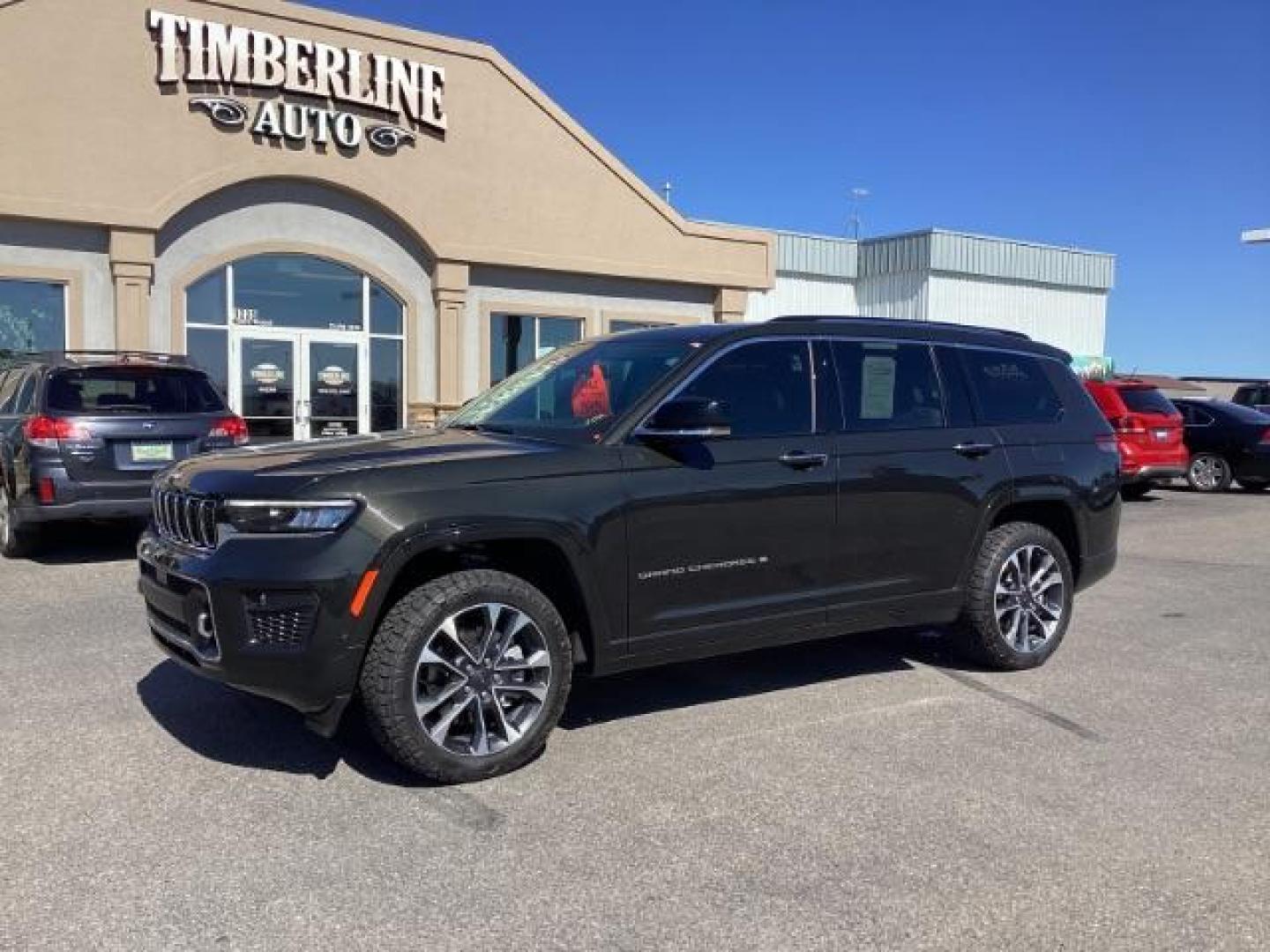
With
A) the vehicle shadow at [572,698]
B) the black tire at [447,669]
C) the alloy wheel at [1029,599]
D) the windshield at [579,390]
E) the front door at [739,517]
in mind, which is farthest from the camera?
the alloy wheel at [1029,599]

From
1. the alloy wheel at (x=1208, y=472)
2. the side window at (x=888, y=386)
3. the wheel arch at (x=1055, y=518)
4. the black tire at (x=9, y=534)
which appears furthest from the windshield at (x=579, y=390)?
the alloy wheel at (x=1208, y=472)

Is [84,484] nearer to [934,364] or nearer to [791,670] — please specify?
[791,670]

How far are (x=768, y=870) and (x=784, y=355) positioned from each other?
2.54 metres

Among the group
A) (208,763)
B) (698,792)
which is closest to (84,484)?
(208,763)

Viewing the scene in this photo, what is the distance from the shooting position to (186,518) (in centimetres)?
429

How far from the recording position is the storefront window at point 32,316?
45.8ft

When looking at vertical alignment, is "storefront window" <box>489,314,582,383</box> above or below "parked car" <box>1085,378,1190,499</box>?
above

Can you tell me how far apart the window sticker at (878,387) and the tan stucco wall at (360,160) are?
12.1 metres

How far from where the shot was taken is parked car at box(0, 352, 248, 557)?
8266 millimetres

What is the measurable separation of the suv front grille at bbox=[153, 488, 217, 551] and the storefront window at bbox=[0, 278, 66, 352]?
11035mm

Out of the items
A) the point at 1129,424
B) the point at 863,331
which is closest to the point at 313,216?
the point at 1129,424

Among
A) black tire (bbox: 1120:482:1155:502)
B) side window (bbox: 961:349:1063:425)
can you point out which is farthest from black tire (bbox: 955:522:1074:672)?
black tire (bbox: 1120:482:1155:502)

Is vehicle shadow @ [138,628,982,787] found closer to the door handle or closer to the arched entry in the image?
the door handle

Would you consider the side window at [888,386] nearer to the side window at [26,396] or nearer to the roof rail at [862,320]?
the roof rail at [862,320]
